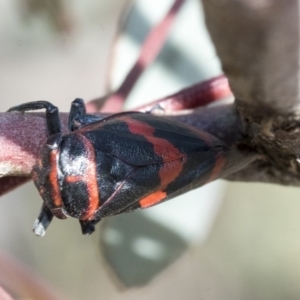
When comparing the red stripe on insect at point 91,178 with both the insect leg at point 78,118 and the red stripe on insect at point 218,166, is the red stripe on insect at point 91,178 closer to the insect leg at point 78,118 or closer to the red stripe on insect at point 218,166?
the insect leg at point 78,118

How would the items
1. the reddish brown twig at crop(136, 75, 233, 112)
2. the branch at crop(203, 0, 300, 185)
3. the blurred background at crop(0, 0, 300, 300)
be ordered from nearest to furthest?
the branch at crop(203, 0, 300, 185) → the reddish brown twig at crop(136, 75, 233, 112) → the blurred background at crop(0, 0, 300, 300)

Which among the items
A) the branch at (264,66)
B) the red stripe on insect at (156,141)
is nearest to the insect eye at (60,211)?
the red stripe on insect at (156,141)

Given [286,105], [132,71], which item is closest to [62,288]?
[132,71]

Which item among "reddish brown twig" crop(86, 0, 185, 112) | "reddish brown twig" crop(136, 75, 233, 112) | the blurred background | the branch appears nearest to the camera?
the branch

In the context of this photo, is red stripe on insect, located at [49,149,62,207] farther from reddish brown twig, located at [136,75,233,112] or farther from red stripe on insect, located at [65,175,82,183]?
reddish brown twig, located at [136,75,233,112]

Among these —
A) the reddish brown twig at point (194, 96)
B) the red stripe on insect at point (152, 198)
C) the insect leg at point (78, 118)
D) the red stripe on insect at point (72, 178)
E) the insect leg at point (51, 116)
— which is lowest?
the red stripe on insect at point (152, 198)

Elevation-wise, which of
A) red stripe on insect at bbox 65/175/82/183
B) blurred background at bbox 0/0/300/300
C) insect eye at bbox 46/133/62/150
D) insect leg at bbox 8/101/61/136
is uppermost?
insect leg at bbox 8/101/61/136

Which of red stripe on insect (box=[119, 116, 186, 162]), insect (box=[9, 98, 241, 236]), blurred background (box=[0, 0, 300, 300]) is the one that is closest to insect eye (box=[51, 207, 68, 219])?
insect (box=[9, 98, 241, 236])

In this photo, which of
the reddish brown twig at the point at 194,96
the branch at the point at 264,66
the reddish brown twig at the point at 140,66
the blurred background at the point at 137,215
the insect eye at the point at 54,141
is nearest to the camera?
the branch at the point at 264,66
